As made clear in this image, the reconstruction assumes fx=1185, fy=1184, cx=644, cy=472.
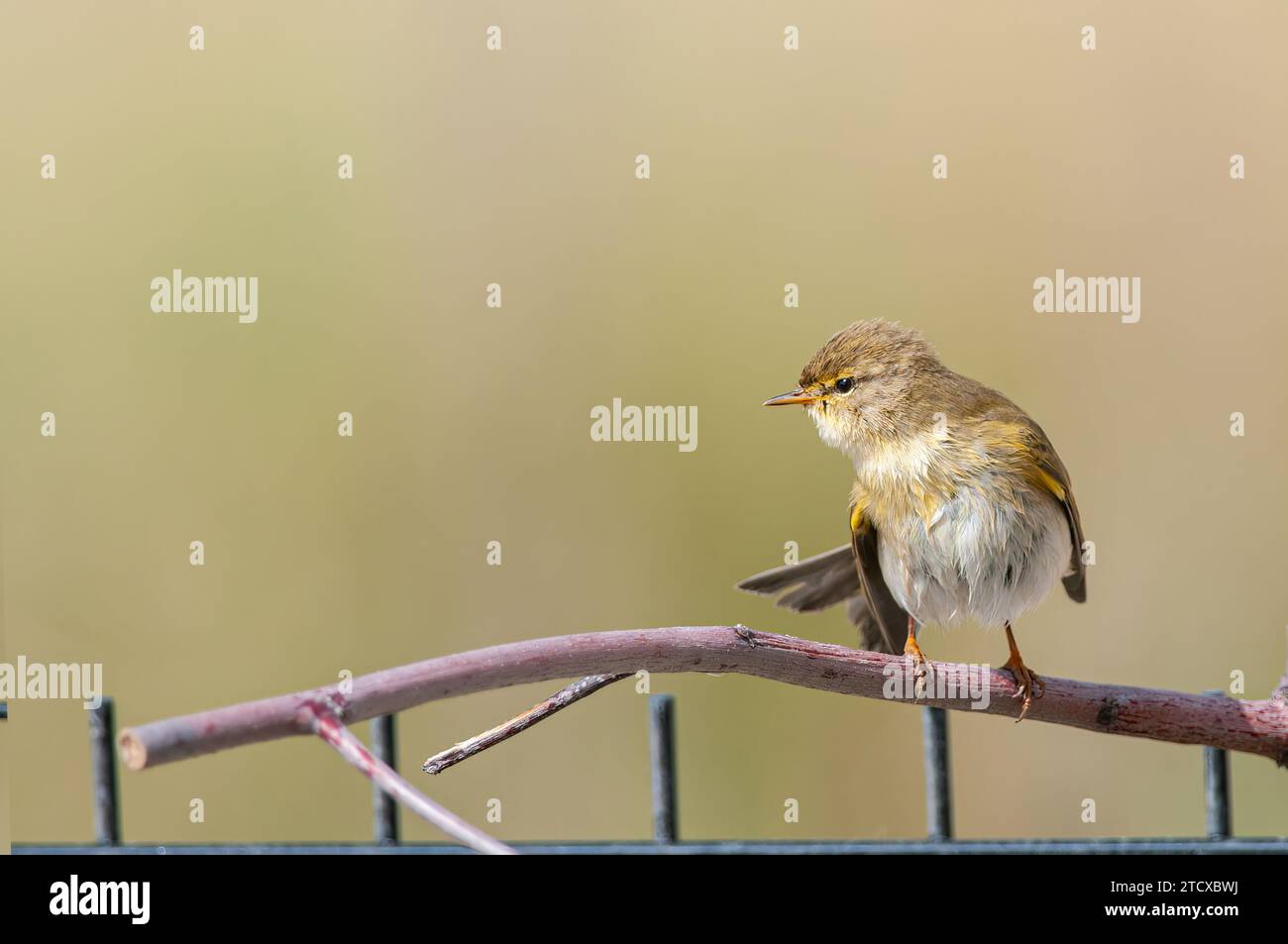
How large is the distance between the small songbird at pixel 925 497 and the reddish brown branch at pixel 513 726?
0.85 metres

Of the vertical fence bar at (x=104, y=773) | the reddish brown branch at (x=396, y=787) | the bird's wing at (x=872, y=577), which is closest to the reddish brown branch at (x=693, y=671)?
the reddish brown branch at (x=396, y=787)

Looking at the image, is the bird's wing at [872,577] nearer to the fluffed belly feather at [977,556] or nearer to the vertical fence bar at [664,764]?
the fluffed belly feather at [977,556]

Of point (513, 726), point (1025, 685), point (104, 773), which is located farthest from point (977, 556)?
point (104, 773)

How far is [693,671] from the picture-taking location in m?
1.27

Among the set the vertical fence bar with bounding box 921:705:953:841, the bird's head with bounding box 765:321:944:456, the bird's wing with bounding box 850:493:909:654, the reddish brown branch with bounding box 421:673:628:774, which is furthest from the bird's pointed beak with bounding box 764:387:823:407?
the reddish brown branch with bounding box 421:673:628:774

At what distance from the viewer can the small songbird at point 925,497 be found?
2242mm

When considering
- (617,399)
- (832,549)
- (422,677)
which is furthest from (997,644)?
(422,677)

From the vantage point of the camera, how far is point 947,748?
6.03ft

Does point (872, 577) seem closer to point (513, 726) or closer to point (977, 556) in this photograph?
point (977, 556)

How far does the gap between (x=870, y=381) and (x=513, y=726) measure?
140 centimetres

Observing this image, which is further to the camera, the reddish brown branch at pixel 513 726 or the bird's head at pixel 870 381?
the bird's head at pixel 870 381

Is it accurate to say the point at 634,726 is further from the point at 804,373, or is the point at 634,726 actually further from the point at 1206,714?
the point at 1206,714

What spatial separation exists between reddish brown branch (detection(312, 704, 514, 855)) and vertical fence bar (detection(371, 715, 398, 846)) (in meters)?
0.84

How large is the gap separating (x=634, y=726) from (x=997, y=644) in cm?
89
